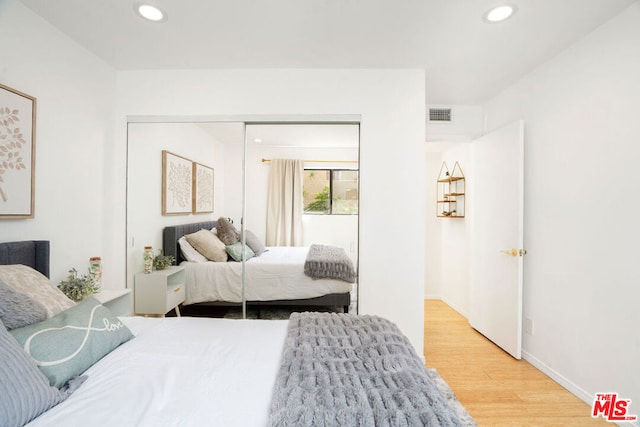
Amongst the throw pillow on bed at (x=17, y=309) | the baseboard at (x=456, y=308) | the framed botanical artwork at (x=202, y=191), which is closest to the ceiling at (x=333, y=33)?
the framed botanical artwork at (x=202, y=191)

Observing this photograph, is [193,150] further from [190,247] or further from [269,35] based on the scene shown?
[269,35]

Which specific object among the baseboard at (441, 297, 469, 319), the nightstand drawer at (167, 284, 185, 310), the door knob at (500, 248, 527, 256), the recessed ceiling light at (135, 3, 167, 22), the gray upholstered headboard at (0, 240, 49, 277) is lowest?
the baseboard at (441, 297, 469, 319)

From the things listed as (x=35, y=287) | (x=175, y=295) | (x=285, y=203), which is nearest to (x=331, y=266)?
(x=285, y=203)

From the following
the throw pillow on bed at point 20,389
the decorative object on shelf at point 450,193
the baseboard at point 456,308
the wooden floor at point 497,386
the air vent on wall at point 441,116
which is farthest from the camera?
the decorative object on shelf at point 450,193

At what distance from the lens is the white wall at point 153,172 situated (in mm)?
2574

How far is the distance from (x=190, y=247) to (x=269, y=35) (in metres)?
1.89

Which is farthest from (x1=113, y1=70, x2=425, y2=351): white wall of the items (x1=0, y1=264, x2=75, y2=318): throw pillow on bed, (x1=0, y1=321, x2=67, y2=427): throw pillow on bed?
(x1=0, y1=321, x2=67, y2=427): throw pillow on bed

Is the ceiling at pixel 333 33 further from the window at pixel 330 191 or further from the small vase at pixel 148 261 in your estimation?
the small vase at pixel 148 261

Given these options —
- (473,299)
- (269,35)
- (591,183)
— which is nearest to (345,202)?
(269,35)

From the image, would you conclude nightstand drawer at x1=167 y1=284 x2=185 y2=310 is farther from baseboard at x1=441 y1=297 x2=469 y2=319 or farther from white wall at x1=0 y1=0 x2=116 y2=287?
baseboard at x1=441 y1=297 x2=469 y2=319

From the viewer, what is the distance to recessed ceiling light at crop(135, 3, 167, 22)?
5.85ft

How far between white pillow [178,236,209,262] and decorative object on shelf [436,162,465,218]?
323 centimetres

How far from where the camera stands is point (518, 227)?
256 centimetres

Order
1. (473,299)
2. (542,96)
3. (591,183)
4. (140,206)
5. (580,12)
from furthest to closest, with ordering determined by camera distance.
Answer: (473,299), (140,206), (542,96), (591,183), (580,12)
